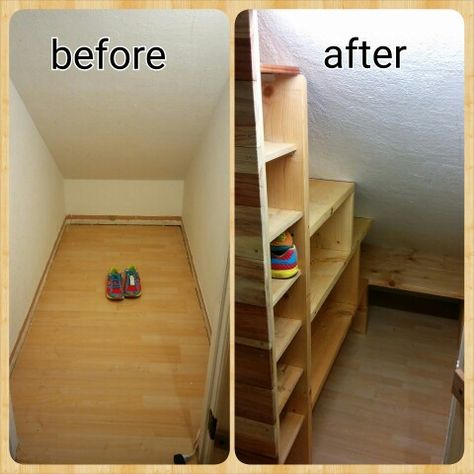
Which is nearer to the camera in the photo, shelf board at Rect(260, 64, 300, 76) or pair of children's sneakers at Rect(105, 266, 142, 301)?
shelf board at Rect(260, 64, 300, 76)

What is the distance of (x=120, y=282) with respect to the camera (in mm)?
1443

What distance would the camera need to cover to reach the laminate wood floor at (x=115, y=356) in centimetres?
142

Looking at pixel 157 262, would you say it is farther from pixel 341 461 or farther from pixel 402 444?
pixel 402 444

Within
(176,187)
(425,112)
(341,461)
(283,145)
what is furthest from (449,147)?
(341,461)

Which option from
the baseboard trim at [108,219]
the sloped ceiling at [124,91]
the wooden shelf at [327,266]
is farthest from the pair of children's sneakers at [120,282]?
the wooden shelf at [327,266]

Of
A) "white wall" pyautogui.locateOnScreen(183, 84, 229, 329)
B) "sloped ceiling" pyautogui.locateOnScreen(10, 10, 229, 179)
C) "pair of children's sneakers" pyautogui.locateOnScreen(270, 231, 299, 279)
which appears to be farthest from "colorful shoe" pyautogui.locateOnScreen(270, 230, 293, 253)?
"sloped ceiling" pyautogui.locateOnScreen(10, 10, 229, 179)

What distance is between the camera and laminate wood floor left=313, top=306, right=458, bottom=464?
4.92 feet

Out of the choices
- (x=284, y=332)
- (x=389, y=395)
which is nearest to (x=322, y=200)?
(x=284, y=332)

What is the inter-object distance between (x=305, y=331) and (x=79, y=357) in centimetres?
53

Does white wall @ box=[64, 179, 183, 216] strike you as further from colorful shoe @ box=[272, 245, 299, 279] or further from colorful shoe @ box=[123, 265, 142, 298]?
colorful shoe @ box=[272, 245, 299, 279]

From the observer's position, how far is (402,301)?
173cm

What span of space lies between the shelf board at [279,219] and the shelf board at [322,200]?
4 centimetres

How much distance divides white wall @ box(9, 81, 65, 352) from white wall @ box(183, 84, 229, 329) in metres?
0.29

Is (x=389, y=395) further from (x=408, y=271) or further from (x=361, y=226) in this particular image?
(x=361, y=226)
